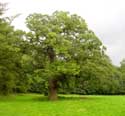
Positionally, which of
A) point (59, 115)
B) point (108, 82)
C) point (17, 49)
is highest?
point (17, 49)

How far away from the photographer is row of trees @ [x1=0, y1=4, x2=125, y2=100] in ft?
145

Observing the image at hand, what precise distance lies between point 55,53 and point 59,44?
54.3 inches

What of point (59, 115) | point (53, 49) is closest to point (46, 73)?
point (53, 49)

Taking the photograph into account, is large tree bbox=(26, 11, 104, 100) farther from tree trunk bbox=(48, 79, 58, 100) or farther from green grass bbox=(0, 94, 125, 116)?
green grass bbox=(0, 94, 125, 116)

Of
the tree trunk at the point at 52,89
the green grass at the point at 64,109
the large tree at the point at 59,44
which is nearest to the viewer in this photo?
the green grass at the point at 64,109

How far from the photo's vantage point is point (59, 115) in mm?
26672

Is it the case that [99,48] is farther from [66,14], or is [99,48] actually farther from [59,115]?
[59,115]

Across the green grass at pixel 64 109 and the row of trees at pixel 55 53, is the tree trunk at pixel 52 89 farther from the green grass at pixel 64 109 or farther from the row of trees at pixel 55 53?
the green grass at pixel 64 109

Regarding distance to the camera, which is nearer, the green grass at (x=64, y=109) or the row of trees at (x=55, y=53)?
the green grass at (x=64, y=109)

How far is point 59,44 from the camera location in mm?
44344

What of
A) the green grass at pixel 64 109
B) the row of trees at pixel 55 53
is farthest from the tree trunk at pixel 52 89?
the green grass at pixel 64 109

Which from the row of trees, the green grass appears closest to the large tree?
the row of trees

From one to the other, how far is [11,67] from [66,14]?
32.1 ft

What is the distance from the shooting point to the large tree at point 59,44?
4391 cm
